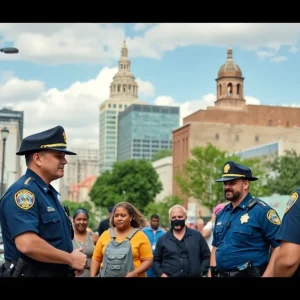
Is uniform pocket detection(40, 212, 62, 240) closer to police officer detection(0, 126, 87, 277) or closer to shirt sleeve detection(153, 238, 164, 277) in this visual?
police officer detection(0, 126, 87, 277)

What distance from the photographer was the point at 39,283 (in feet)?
9.34

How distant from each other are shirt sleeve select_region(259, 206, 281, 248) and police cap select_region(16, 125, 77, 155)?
2716 millimetres

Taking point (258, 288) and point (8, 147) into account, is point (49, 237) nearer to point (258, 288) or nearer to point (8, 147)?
point (258, 288)

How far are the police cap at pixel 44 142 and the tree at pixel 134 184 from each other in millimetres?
99381

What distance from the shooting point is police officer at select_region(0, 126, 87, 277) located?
4.18 metres

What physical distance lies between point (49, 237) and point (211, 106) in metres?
129

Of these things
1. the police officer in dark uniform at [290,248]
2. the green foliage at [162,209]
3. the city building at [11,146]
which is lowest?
the police officer in dark uniform at [290,248]

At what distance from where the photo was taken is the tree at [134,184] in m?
107

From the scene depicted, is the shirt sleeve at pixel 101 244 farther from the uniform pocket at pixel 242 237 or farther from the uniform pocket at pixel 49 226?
the uniform pocket at pixel 49 226

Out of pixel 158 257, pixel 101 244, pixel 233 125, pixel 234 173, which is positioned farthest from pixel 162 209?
pixel 234 173

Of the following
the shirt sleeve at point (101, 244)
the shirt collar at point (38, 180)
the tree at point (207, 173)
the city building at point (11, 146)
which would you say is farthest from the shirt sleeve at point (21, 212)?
the city building at point (11, 146)

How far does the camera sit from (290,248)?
378 cm

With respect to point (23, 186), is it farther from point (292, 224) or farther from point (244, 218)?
point (244, 218)
